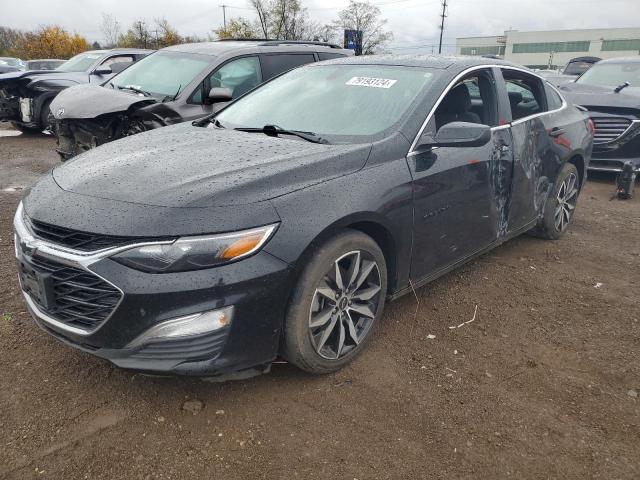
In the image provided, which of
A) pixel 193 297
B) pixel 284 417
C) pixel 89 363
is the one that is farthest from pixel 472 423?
pixel 89 363

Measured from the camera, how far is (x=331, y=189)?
2596 mm

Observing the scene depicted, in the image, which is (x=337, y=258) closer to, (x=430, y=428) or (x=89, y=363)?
(x=430, y=428)

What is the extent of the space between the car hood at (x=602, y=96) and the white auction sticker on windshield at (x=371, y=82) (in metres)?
5.35

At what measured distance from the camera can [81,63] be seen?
422 inches

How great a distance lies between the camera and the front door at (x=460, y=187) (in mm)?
3094

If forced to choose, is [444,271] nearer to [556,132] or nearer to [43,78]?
[556,132]

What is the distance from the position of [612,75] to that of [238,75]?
21.2ft

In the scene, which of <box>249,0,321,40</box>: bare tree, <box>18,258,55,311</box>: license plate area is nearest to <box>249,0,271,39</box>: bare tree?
<box>249,0,321,40</box>: bare tree

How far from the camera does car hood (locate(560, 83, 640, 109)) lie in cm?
723

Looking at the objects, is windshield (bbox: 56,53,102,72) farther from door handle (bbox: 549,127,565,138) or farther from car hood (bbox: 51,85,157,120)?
door handle (bbox: 549,127,565,138)

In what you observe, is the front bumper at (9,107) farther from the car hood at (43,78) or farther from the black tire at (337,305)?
the black tire at (337,305)

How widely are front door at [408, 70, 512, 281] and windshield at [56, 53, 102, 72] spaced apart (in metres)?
9.06

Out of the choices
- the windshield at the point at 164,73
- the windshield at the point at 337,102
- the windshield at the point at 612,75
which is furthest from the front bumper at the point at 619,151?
the windshield at the point at 164,73

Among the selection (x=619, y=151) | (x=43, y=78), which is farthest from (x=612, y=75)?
(x=43, y=78)
